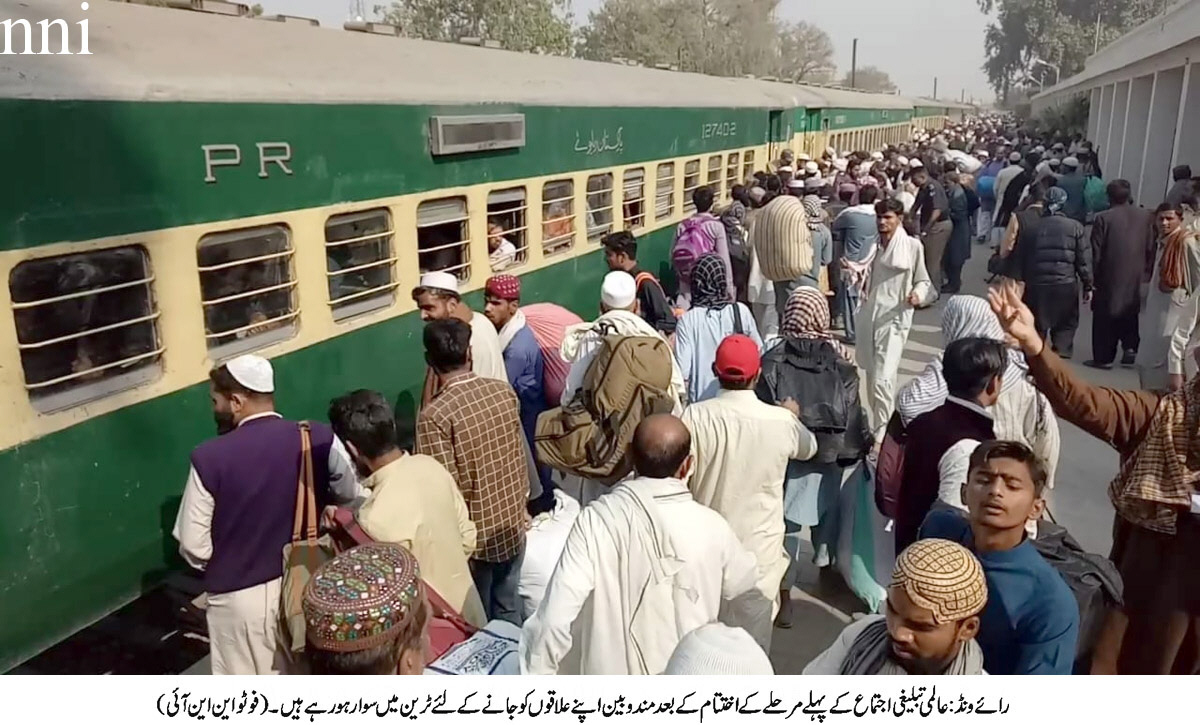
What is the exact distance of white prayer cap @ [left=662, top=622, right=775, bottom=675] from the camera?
1996 mm

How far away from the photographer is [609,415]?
140 inches

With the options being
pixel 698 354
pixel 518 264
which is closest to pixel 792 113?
pixel 518 264

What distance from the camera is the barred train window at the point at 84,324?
285 cm

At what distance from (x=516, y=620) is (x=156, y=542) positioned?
53.8 inches

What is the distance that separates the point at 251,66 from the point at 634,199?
4723mm

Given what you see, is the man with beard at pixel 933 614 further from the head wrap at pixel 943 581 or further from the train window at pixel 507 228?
the train window at pixel 507 228

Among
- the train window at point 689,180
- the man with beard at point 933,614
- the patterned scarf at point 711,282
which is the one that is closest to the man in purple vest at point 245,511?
the man with beard at point 933,614

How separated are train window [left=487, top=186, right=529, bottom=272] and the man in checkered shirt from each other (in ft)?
7.33

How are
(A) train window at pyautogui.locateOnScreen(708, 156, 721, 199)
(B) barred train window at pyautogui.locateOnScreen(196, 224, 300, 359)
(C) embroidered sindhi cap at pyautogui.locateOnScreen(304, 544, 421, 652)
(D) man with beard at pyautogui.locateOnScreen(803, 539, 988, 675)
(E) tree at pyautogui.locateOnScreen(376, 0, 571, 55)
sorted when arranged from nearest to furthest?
(C) embroidered sindhi cap at pyautogui.locateOnScreen(304, 544, 421, 652) < (D) man with beard at pyautogui.locateOnScreen(803, 539, 988, 675) < (B) barred train window at pyautogui.locateOnScreen(196, 224, 300, 359) < (A) train window at pyautogui.locateOnScreen(708, 156, 721, 199) < (E) tree at pyautogui.locateOnScreen(376, 0, 571, 55)

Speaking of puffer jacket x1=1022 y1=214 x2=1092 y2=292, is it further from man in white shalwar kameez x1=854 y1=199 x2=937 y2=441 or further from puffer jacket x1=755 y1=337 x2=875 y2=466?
puffer jacket x1=755 y1=337 x2=875 y2=466


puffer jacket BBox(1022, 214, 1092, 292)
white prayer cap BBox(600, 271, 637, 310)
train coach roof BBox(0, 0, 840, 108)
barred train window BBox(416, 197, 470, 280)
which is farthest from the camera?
puffer jacket BBox(1022, 214, 1092, 292)

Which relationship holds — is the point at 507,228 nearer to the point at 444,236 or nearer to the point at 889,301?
the point at 444,236

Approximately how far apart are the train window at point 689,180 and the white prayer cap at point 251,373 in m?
7.20

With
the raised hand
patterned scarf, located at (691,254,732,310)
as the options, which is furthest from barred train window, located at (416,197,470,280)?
the raised hand
